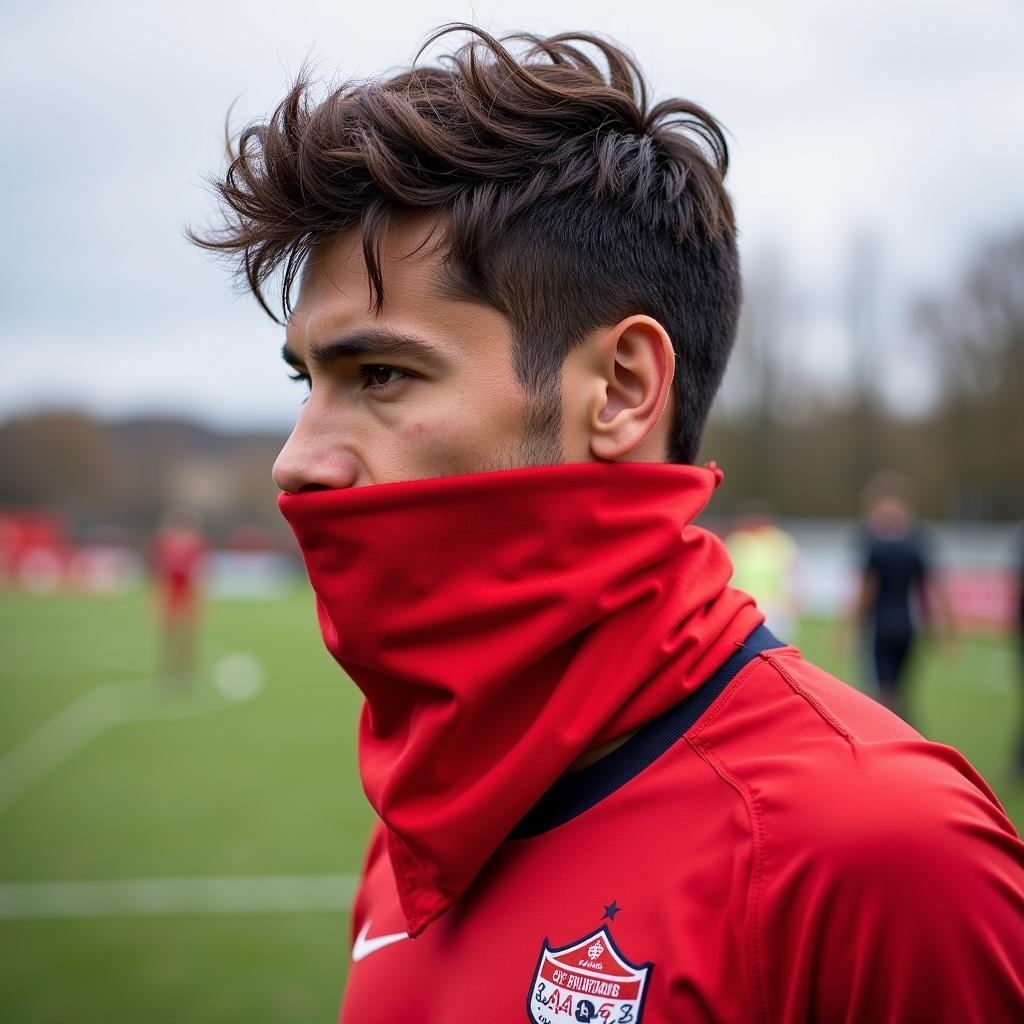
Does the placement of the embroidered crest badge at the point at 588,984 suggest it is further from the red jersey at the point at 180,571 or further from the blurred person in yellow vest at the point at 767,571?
the red jersey at the point at 180,571

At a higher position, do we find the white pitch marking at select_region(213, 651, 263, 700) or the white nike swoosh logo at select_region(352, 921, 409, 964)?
the white nike swoosh logo at select_region(352, 921, 409, 964)

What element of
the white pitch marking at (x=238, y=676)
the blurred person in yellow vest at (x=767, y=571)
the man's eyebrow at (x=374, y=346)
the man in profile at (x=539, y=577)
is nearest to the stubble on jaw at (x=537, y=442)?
the man in profile at (x=539, y=577)

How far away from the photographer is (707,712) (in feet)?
4.61

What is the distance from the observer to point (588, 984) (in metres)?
1.28

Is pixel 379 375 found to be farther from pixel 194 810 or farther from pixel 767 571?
pixel 767 571

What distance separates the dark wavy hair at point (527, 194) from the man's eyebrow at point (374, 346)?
5 centimetres

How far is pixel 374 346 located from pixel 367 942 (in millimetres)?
978

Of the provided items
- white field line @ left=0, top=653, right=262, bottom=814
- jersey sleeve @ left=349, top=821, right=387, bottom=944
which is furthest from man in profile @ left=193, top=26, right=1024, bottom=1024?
white field line @ left=0, top=653, right=262, bottom=814

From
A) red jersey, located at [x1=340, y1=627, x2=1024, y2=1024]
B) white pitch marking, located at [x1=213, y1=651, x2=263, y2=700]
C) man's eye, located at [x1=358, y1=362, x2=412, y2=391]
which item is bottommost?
white pitch marking, located at [x1=213, y1=651, x2=263, y2=700]

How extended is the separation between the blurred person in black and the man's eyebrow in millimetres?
8811

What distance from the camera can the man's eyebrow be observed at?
145 cm

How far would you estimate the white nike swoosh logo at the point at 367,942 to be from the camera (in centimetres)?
163

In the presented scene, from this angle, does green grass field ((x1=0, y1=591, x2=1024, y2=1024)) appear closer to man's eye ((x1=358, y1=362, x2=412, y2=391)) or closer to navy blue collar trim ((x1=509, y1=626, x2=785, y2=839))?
navy blue collar trim ((x1=509, y1=626, x2=785, y2=839))

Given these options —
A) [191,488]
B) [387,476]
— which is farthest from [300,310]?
[191,488]
